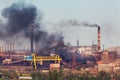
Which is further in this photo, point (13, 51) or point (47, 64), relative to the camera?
point (13, 51)

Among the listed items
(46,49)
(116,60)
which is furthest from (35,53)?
(116,60)

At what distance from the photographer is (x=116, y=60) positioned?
65.1 m

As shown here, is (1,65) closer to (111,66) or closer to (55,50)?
(55,50)

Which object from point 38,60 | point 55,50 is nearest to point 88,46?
point 55,50

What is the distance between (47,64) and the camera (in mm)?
66125

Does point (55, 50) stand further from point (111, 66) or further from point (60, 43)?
point (111, 66)

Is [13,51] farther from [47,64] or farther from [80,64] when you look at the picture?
[80,64]

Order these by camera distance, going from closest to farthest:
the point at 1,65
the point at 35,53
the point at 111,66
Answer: the point at 111,66 → the point at 1,65 → the point at 35,53

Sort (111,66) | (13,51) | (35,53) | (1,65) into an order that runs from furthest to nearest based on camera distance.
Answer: (13,51)
(35,53)
(1,65)
(111,66)

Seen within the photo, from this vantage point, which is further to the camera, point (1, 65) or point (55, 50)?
point (55, 50)

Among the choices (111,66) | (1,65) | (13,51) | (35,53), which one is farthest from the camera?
(13,51)

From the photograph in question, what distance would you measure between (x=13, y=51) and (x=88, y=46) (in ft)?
46.2

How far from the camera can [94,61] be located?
65000 millimetres

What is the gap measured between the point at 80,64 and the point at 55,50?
660cm
